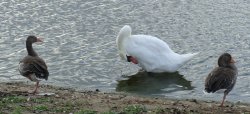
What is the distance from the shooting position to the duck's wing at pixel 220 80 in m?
11.7

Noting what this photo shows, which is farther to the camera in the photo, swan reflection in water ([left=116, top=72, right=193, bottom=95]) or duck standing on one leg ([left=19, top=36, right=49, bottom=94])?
swan reflection in water ([left=116, top=72, right=193, bottom=95])

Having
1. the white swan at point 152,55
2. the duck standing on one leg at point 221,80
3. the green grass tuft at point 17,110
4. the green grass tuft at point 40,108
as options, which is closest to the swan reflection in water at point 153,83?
the white swan at point 152,55

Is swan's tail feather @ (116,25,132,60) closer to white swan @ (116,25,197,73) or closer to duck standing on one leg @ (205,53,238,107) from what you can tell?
white swan @ (116,25,197,73)

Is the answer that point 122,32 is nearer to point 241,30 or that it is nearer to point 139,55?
point 139,55

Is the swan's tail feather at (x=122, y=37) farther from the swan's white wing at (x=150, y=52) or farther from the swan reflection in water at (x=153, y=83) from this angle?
the swan reflection in water at (x=153, y=83)

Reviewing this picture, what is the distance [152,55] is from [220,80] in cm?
465

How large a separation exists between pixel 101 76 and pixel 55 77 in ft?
3.96

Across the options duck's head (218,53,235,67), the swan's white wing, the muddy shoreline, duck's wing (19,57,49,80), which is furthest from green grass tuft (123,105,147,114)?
the swan's white wing

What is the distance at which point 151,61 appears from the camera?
16172 mm

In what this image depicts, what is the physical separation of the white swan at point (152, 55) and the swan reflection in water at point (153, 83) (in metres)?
0.20

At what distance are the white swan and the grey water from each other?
0.97 feet

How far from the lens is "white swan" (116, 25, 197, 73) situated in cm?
1603

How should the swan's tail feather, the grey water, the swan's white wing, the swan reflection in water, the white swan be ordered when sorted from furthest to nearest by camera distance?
the swan's tail feather
the swan's white wing
the white swan
the grey water
the swan reflection in water

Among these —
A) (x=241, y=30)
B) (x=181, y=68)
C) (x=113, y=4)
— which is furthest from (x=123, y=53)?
(x=113, y=4)
